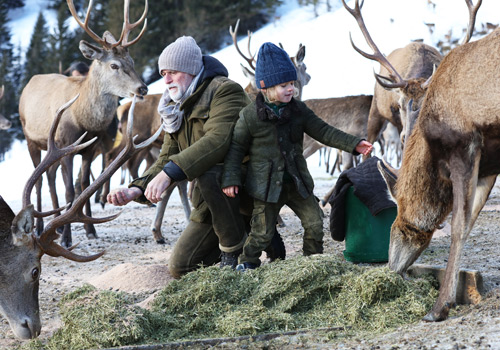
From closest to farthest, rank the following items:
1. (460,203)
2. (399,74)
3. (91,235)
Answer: (460,203)
(91,235)
(399,74)

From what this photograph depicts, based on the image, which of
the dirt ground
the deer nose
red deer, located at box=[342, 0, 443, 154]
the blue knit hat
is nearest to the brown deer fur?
the dirt ground

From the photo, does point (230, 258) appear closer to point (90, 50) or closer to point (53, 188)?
point (53, 188)

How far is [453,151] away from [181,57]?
6.31 feet

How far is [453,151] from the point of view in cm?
359

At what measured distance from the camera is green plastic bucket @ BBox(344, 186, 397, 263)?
5180 mm

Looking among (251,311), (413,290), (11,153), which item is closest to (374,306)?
(413,290)

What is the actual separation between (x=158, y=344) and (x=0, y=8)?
41903 millimetres

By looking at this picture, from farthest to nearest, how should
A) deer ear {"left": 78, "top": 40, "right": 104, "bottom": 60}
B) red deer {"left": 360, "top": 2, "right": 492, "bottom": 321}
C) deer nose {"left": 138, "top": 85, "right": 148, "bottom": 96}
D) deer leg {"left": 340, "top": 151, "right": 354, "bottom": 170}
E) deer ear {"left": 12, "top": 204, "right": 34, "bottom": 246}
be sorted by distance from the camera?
1. deer leg {"left": 340, "top": 151, "right": 354, "bottom": 170}
2. deer nose {"left": 138, "top": 85, "right": 148, "bottom": 96}
3. deer ear {"left": 78, "top": 40, "right": 104, "bottom": 60}
4. deer ear {"left": 12, "top": 204, "right": 34, "bottom": 246}
5. red deer {"left": 360, "top": 2, "right": 492, "bottom": 321}

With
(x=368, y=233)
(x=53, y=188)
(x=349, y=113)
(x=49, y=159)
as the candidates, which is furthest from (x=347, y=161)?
(x=49, y=159)

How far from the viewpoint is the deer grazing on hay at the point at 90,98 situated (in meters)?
7.95

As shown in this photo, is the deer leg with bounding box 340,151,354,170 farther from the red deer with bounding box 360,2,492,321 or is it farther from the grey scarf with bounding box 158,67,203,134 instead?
the red deer with bounding box 360,2,492,321

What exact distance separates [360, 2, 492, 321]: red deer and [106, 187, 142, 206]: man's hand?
158 centimetres

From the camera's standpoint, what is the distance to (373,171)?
5.26 metres

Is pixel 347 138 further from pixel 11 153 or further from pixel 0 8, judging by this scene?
pixel 0 8
